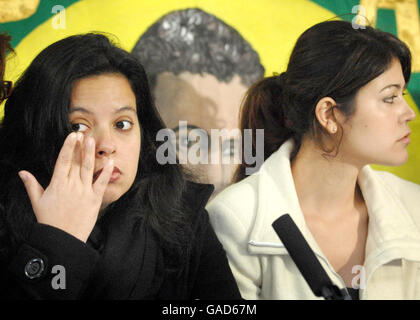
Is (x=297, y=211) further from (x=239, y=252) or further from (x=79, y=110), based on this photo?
(x=79, y=110)

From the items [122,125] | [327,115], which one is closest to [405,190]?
[327,115]

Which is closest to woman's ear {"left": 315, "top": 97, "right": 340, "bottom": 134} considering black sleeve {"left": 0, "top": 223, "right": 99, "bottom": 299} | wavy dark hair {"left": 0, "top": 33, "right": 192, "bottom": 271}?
wavy dark hair {"left": 0, "top": 33, "right": 192, "bottom": 271}

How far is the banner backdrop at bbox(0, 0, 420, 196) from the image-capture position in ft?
4.24

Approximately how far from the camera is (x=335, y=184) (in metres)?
1.25

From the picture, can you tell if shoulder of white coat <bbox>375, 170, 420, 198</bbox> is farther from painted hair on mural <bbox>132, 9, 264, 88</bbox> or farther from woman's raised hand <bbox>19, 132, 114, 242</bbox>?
woman's raised hand <bbox>19, 132, 114, 242</bbox>

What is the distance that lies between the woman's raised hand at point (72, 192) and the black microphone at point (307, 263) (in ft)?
1.13

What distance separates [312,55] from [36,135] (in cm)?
59

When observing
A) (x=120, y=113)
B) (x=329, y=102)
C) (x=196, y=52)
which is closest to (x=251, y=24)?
(x=196, y=52)

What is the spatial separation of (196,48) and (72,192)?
516mm

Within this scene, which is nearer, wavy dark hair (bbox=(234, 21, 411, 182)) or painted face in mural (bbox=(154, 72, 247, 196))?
wavy dark hair (bbox=(234, 21, 411, 182))

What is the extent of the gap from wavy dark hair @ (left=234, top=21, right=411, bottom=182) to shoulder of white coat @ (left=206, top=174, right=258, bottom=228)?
0.18 meters

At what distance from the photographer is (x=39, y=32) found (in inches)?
48.5

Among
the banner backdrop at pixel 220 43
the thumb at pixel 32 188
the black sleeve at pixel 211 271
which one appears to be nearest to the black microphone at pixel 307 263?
the black sleeve at pixel 211 271

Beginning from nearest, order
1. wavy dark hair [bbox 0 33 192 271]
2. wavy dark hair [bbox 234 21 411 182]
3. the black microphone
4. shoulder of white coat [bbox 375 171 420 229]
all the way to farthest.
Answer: the black microphone → wavy dark hair [bbox 0 33 192 271] → wavy dark hair [bbox 234 21 411 182] → shoulder of white coat [bbox 375 171 420 229]
